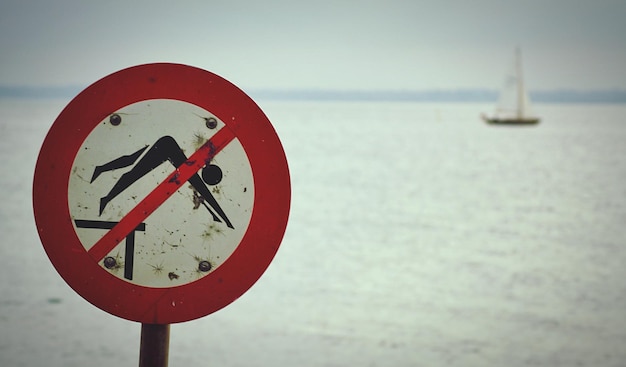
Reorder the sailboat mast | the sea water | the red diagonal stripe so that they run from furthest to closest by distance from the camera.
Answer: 1. the sailboat mast
2. the sea water
3. the red diagonal stripe

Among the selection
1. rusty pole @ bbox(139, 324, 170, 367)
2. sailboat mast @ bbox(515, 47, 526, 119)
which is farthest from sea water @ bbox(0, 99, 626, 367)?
sailboat mast @ bbox(515, 47, 526, 119)

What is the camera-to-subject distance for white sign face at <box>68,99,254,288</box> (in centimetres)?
173

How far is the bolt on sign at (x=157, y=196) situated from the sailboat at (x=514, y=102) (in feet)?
191

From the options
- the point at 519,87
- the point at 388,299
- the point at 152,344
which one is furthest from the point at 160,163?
the point at 519,87

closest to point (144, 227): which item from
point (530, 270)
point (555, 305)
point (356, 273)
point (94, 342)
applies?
point (94, 342)

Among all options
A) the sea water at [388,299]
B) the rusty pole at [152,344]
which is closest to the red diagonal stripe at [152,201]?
the rusty pole at [152,344]

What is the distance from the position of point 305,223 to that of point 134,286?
8935 millimetres

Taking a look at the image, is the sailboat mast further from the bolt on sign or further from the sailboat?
the bolt on sign

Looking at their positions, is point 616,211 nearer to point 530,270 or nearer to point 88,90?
point 530,270

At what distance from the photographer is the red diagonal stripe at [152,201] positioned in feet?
5.68

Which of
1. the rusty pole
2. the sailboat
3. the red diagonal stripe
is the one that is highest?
the sailboat

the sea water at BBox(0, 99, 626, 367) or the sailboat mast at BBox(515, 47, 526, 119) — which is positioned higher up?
the sailboat mast at BBox(515, 47, 526, 119)

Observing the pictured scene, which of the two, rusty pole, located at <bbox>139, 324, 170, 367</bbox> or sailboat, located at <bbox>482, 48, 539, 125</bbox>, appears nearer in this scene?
rusty pole, located at <bbox>139, 324, 170, 367</bbox>

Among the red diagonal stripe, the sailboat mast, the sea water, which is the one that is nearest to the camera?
the red diagonal stripe
